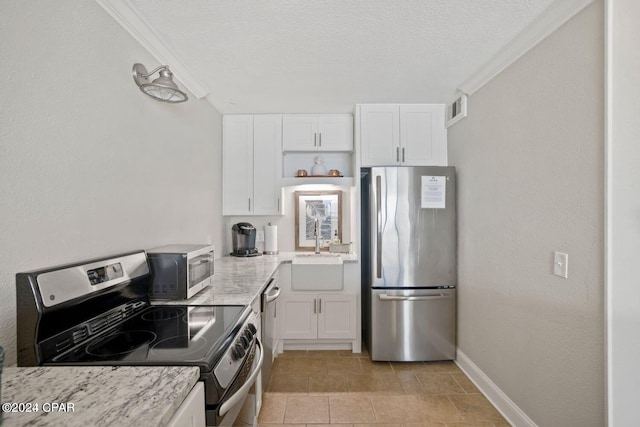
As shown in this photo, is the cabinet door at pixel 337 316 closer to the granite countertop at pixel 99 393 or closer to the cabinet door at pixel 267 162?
the cabinet door at pixel 267 162

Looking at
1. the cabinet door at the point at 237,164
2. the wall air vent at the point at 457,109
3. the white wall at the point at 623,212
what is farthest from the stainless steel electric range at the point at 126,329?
the wall air vent at the point at 457,109

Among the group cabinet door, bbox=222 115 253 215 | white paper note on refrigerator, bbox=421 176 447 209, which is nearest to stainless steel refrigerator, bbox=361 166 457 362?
white paper note on refrigerator, bbox=421 176 447 209

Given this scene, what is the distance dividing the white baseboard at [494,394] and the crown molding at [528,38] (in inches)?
87.4

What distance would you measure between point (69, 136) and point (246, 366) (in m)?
1.21

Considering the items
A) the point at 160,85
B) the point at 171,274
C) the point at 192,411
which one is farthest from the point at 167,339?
the point at 160,85

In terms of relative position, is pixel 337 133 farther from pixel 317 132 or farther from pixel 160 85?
pixel 160 85

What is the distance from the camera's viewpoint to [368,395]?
2162mm

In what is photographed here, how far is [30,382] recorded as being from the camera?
2.64 ft

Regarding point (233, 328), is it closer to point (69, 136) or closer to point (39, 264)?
point (39, 264)

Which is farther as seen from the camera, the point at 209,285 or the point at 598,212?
the point at 209,285

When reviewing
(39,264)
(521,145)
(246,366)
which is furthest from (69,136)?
(521,145)

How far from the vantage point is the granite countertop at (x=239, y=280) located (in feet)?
5.03

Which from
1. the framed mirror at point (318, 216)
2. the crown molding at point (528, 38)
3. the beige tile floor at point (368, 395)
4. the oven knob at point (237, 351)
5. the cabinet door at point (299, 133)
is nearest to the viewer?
the oven knob at point (237, 351)

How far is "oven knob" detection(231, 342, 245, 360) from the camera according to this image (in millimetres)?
1088
